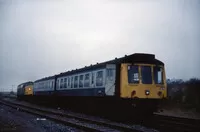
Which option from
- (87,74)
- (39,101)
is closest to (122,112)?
(87,74)

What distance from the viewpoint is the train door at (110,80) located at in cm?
1457

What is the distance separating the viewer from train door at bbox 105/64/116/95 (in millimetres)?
14566

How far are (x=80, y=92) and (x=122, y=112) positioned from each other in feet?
20.7

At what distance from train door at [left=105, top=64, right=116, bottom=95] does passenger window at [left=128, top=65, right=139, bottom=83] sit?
96cm

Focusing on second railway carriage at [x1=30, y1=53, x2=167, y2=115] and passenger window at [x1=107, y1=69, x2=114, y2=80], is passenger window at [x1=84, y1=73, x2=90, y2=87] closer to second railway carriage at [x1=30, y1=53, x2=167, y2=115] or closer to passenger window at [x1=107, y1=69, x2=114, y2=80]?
second railway carriage at [x1=30, y1=53, x2=167, y2=115]

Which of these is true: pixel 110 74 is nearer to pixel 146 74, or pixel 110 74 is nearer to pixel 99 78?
pixel 99 78

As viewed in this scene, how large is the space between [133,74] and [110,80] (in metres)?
1.51

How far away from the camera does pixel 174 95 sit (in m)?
27.7

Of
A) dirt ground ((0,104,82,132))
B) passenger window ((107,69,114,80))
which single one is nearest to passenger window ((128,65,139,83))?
passenger window ((107,69,114,80))

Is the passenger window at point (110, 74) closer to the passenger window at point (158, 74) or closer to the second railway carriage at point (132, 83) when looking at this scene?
the second railway carriage at point (132, 83)

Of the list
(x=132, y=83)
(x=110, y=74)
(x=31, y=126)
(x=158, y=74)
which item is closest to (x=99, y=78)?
(x=110, y=74)

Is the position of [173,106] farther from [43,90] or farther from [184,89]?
[43,90]

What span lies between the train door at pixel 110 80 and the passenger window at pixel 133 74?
96 centimetres

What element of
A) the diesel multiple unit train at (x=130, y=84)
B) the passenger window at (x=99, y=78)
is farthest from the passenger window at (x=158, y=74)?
the passenger window at (x=99, y=78)
